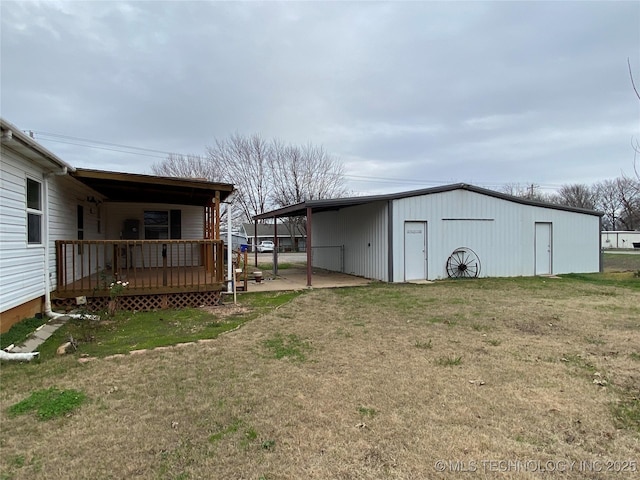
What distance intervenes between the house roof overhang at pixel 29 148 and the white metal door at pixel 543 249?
549 inches

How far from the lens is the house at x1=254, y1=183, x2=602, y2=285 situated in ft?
38.9

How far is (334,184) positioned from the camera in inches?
1318

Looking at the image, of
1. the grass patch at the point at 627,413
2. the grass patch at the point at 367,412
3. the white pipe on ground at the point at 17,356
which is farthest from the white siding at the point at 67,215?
the grass patch at the point at 627,413

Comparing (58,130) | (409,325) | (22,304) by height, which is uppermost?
(58,130)

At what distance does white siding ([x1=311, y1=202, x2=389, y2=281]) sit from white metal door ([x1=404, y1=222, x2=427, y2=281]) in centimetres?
68

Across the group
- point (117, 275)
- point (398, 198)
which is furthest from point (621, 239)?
point (117, 275)

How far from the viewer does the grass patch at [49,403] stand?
298 cm

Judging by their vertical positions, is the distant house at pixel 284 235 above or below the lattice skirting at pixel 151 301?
above

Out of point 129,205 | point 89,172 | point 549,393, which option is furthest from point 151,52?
point 549,393

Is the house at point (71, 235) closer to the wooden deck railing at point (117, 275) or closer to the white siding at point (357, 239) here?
the wooden deck railing at point (117, 275)

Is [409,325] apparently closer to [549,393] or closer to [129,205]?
[549,393]

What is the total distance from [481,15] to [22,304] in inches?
386

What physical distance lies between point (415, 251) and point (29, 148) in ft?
32.4

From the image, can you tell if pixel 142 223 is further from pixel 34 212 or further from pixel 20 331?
pixel 20 331
